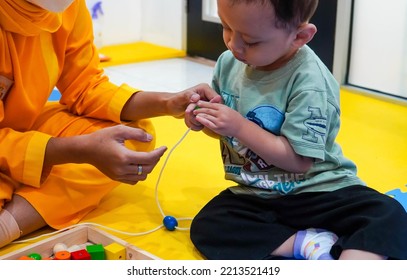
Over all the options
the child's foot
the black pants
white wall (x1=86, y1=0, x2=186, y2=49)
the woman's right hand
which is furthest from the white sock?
white wall (x1=86, y1=0, x2=186, y2=49)

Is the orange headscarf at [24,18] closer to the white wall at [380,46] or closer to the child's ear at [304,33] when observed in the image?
the child's ear at [304,33]

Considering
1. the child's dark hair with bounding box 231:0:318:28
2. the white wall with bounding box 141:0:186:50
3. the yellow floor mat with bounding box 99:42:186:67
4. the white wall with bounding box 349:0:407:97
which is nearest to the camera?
the child's dark hair with bounding box 231:0:318:28

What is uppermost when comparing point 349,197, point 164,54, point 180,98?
point 180,98

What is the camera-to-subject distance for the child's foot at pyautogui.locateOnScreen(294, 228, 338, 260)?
104 cm

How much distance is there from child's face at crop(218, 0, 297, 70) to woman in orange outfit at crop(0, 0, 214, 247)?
135mm

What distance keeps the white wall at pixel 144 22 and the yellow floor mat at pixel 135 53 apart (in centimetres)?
4

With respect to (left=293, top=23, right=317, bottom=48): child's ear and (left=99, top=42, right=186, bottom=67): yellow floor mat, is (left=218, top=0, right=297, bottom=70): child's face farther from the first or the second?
(left=99, top=42, right=186, bottom=67): yellow floor mat

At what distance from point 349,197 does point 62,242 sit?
0.50m

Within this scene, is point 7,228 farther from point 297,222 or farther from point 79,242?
point 297,222

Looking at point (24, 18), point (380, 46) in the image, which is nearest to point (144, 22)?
point (380, 46)

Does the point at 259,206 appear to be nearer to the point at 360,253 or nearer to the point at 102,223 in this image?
the point at 360,253

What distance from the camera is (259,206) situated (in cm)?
112

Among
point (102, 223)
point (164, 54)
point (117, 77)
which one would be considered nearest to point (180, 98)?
point (102, 223)
